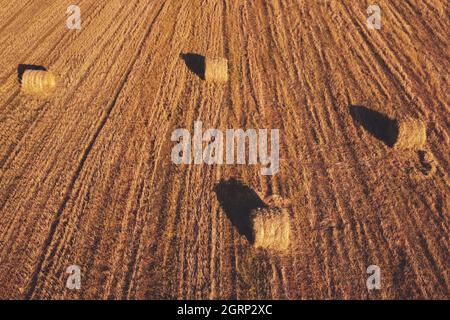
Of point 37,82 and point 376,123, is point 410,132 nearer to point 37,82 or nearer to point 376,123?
point 376,123

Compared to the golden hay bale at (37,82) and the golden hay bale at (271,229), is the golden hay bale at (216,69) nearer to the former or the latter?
the golden hay bale at (37,82)

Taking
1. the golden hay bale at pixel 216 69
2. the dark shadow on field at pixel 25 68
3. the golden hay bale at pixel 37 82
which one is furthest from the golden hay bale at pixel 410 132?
the dark shadow on field at pixel 25 68

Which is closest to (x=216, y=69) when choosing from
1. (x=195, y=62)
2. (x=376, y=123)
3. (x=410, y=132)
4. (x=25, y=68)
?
(x=195, y=62)

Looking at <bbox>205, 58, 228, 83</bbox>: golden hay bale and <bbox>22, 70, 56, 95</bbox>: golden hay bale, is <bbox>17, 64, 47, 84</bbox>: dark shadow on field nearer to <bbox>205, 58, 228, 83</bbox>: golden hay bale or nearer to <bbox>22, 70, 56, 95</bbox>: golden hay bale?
<bbox>22, 70, 56, 95</bbox>: golden hay bale

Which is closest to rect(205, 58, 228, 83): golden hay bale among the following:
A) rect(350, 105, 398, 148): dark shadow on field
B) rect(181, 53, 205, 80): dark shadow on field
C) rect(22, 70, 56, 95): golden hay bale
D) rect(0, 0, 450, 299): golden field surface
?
rect(0, 0, 450, 299): golden field surface
